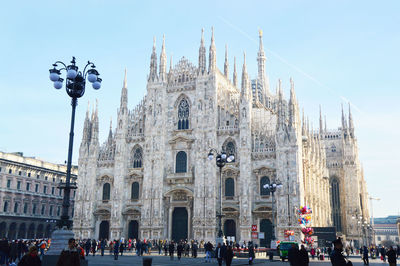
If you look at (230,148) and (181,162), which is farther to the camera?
(181,162)

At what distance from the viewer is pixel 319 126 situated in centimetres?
7944

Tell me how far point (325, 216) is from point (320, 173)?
613cm

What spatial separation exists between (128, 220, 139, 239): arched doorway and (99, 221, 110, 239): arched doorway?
9.31 ft

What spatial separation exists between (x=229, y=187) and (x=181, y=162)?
637 cm

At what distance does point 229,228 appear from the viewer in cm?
4344

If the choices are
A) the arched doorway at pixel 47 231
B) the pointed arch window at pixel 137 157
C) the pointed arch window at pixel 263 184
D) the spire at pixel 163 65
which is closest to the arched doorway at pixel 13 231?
the arched doorway at pixel 47 231

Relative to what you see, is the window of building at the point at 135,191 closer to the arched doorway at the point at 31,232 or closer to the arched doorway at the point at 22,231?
the arched doorway at the point at 22,231

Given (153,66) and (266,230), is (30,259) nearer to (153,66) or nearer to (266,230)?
(266,230)

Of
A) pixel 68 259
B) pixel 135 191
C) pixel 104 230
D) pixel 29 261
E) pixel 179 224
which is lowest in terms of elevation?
pixel 29 261

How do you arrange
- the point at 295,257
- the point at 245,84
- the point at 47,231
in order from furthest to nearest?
the point at 47,231
the point at 245,84
the point at 295,257

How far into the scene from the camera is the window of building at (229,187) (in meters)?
43.9

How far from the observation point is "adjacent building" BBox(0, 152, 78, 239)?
54.2m

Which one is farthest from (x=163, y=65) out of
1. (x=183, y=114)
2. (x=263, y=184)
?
(x=263, y=184)

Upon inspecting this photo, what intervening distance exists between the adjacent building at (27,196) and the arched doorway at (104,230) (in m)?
6.82
